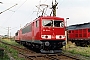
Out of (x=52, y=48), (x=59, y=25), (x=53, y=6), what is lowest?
(x=52, y=48)

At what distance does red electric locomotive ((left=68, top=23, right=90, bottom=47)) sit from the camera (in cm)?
2892

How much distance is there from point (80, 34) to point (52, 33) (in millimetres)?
14048

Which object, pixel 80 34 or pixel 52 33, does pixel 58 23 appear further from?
pixel 80 34

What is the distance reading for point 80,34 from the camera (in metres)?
30.6


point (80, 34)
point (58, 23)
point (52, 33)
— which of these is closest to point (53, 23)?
point (58, 23)

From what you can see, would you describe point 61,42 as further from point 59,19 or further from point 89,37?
point 89,37

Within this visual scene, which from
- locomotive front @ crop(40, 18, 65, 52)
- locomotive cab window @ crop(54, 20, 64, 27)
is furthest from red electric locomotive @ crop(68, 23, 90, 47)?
locomotive front @ crop(40, 18, 65, 52)

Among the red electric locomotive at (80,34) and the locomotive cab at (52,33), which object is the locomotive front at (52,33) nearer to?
the locomotive cab at (52,33)

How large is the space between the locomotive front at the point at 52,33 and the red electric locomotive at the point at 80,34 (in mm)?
11645

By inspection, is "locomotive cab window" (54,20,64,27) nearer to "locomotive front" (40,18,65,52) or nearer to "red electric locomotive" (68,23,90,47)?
"locomotive front" (40,18,65,52)

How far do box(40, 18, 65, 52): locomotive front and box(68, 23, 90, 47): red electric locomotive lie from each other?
11645 millimetres

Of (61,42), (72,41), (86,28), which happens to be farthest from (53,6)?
(61,42)

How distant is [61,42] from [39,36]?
190 centimetres

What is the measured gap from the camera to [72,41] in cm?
3384
